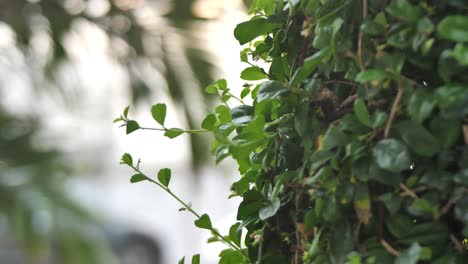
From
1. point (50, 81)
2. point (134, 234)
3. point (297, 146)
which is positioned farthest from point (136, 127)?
point (134, 234)

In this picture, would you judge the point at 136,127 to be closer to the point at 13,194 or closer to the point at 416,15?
the point at 416,15

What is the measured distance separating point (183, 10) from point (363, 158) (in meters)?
2.98

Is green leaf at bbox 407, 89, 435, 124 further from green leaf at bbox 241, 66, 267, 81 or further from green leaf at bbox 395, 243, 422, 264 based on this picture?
green leaf at bbox 241, 66, 267, 81

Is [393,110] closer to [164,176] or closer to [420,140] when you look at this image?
[420,140]

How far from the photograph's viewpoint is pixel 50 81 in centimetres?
330

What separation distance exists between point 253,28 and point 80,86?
312 centimetres

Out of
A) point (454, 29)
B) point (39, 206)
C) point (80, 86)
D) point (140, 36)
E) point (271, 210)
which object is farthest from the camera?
point (80, 86)

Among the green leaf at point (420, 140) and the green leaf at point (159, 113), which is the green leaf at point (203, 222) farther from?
the green leaf at point (420, 140)

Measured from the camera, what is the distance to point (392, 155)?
369mm

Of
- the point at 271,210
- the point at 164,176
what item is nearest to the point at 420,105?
the point at 271,210

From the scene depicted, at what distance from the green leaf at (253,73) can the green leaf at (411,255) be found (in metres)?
0.22

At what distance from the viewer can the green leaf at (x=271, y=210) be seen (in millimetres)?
441

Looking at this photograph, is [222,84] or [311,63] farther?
[222,84]

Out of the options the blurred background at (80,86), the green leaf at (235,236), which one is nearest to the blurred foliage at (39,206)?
the blurred background at (80,86)
